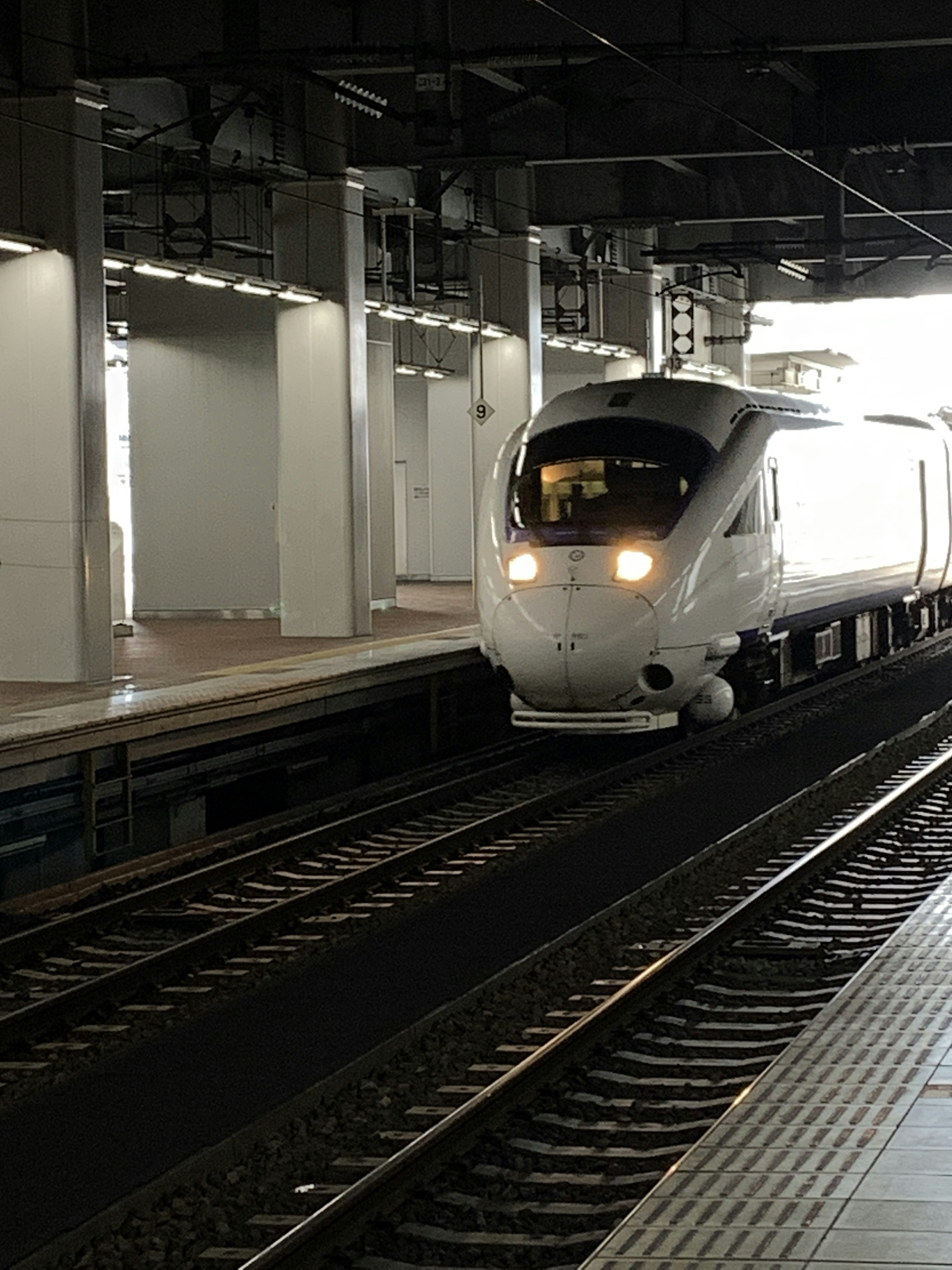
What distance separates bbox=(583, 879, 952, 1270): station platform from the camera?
443 cm

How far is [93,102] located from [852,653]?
1056cm

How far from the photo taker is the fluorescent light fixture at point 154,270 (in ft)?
53.0

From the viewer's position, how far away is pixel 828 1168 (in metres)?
5.08

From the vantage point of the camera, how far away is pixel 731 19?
51.4 feet

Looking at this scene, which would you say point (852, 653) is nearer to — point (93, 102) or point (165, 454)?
point (165, 454)

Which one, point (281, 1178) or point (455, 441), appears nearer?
point (281, 1178)

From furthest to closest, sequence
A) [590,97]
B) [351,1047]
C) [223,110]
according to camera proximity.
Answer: [590,97] → [223,110] → [351,1047]

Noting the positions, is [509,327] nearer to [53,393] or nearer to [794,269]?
[794,269]

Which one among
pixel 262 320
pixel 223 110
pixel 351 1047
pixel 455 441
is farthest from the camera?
pixel 455 441

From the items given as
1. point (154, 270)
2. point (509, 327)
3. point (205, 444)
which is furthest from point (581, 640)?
point (509, 327)

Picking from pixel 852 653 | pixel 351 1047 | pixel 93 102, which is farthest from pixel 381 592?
pixel 351 1047

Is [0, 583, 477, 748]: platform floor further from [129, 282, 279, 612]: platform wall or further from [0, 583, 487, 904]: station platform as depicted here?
[129, 282, 279, 612]: platform wall

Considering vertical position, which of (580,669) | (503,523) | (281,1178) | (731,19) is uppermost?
(731,19)

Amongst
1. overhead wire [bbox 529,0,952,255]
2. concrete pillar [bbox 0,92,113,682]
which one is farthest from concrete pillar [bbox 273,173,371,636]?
Answer: concrete pillar [bbox 0,92,113,682]
